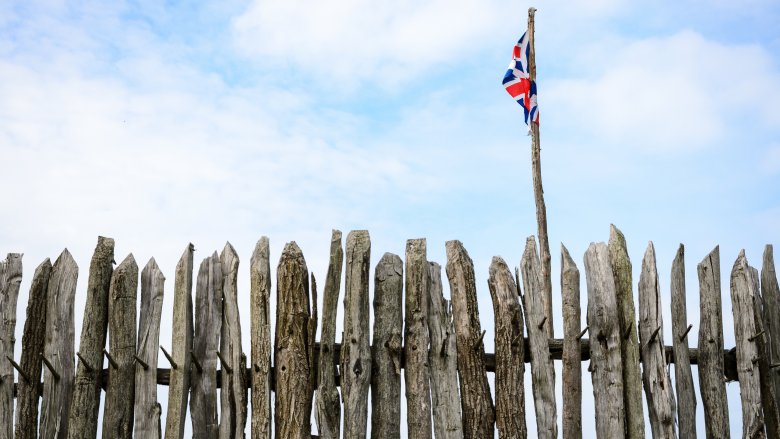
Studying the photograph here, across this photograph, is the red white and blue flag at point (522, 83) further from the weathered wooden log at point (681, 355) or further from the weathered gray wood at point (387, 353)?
the weathered gray wood at point (387, 353)

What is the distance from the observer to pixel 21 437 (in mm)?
7473

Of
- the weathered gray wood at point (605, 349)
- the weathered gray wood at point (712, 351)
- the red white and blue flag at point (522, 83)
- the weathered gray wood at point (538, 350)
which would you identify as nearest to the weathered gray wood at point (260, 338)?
the weathered gray wood at point (538, 350)

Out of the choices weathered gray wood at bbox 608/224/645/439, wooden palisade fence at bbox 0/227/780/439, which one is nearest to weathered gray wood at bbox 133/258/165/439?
wooden palisade fence at bbox 0/227/780/439

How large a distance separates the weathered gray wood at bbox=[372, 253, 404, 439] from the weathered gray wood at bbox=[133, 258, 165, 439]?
182 cm

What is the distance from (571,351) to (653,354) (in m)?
0.75

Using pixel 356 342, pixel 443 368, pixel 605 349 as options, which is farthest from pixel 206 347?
pixel 605 349

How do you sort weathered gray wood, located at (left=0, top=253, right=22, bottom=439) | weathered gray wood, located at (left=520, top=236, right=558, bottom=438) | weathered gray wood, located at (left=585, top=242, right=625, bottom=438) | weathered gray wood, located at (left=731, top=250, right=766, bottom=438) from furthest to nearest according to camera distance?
weathered gray wood, located at (left=731, top=250, right=766, bottom=438) → weathered gray wood, located at (left=0, top=253, right=22, bottom=439) → weathered gray wood, located at (left=585, top=242, right=625, bottom=438) → weathered gray wood, located at (left=520, top=236, right=558, bottom=438)

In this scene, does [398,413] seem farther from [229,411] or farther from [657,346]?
[657,346]

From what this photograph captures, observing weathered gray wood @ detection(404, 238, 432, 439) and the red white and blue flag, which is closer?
weathered gray wood @ detection(404, 238, 432, 439)

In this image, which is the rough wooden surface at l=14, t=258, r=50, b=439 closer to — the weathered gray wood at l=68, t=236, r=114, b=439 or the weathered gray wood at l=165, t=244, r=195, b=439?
the weathered gray wood at l=68, t=236, r=114, b=439

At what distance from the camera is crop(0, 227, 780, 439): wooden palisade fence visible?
283 inches

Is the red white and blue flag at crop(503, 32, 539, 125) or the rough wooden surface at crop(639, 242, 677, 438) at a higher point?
the red white and blue flag at crop(503, 32, 539, 125)

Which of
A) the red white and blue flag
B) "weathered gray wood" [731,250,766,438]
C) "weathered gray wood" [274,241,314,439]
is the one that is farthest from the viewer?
the red white and blue flag

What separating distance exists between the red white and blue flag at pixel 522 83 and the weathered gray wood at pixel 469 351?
206 inches
